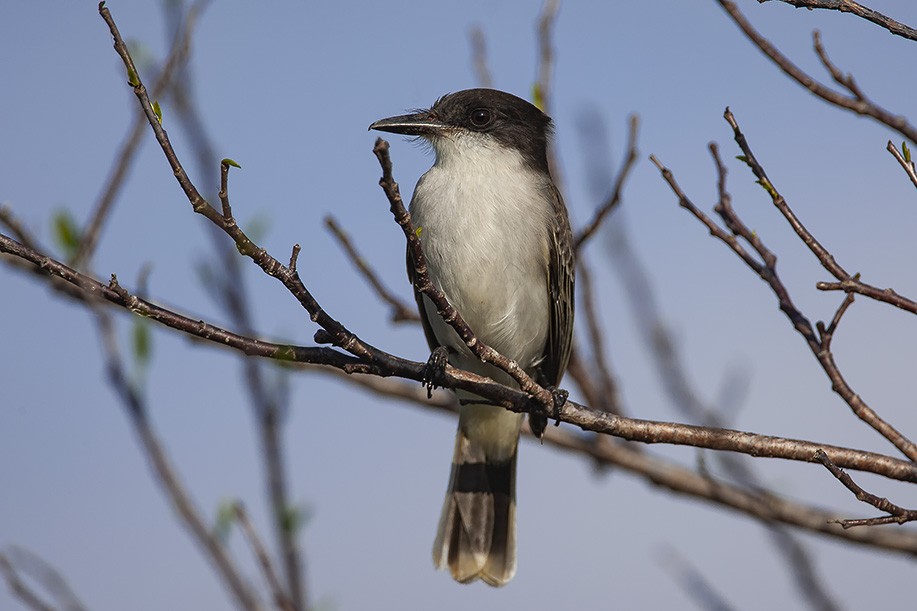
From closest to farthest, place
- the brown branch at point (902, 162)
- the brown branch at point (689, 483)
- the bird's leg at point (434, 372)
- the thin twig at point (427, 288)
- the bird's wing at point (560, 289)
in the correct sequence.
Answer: the thin twig at point (427, 288), the brown branch at point (902, 162), the bird's leg at point (434, 372), the brown branch at point (689, 483), the bird's wing at point (560, 289)

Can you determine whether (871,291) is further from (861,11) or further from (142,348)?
(142,348)

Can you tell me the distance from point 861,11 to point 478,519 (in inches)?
154

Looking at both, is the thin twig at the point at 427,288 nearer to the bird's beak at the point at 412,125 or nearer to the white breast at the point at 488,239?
the white breast at the point at 488,239

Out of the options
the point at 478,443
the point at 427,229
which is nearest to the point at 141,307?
the point at 427,229

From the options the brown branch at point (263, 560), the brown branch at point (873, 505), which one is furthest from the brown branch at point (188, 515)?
the brown branch at point (873, 505)

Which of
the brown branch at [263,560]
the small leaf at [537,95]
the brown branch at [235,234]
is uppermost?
the small leaf at [537,95]

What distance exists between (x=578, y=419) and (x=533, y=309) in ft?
4.82

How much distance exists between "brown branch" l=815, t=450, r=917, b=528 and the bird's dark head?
2.99m

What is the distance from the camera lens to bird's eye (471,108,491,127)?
5.67m

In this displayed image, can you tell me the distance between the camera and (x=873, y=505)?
3.01 meters

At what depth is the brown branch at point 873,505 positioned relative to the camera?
114 inches

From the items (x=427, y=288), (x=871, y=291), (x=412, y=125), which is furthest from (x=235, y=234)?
(x=412, y=125)

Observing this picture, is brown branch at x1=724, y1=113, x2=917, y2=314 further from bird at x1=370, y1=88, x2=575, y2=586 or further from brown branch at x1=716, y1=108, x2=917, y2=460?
bird at x1=370, y1=88, x2=575, y2=586

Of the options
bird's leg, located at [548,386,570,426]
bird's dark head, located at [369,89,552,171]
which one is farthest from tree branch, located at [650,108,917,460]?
bird's dark head, located at [369,89,552,171]
